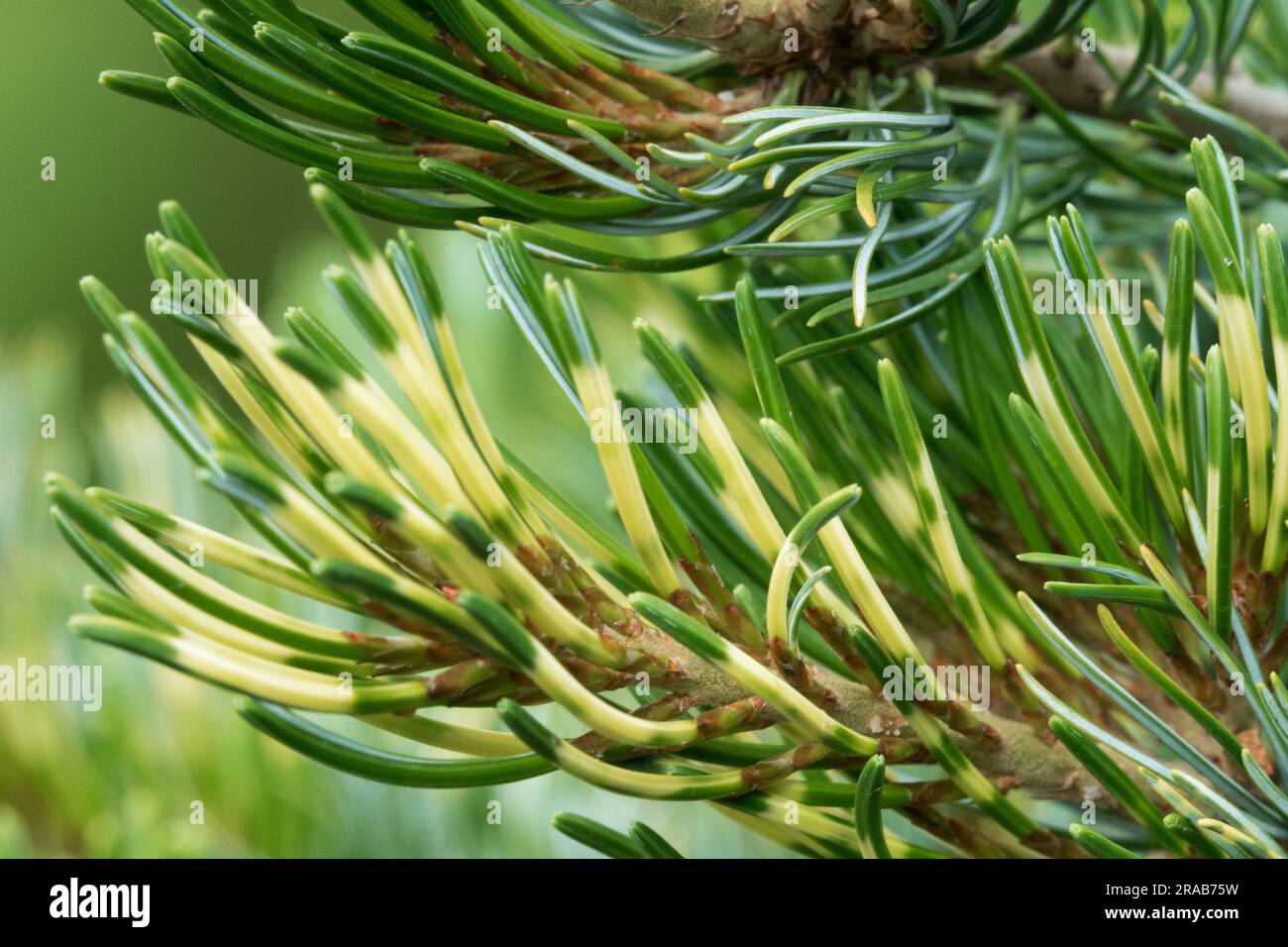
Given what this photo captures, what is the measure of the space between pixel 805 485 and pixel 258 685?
0.07 metres

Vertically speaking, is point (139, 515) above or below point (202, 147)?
below

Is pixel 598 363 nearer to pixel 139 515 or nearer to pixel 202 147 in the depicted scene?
pixel 139 515

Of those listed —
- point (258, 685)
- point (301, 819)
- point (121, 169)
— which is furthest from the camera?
point (121, 169)

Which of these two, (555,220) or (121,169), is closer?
(555,220)

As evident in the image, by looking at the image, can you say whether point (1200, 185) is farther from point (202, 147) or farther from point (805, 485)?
point (202, 147)

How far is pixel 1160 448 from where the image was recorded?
0.15 m

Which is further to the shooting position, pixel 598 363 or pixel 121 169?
pixel 121 169

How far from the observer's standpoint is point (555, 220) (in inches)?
6.6

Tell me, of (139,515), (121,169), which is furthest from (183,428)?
(121,169)

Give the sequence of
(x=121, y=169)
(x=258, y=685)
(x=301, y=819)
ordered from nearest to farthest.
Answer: (x=258, y=685) < (x=301, y=819) < (x=121, y=169)

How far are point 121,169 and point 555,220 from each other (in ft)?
3.16
